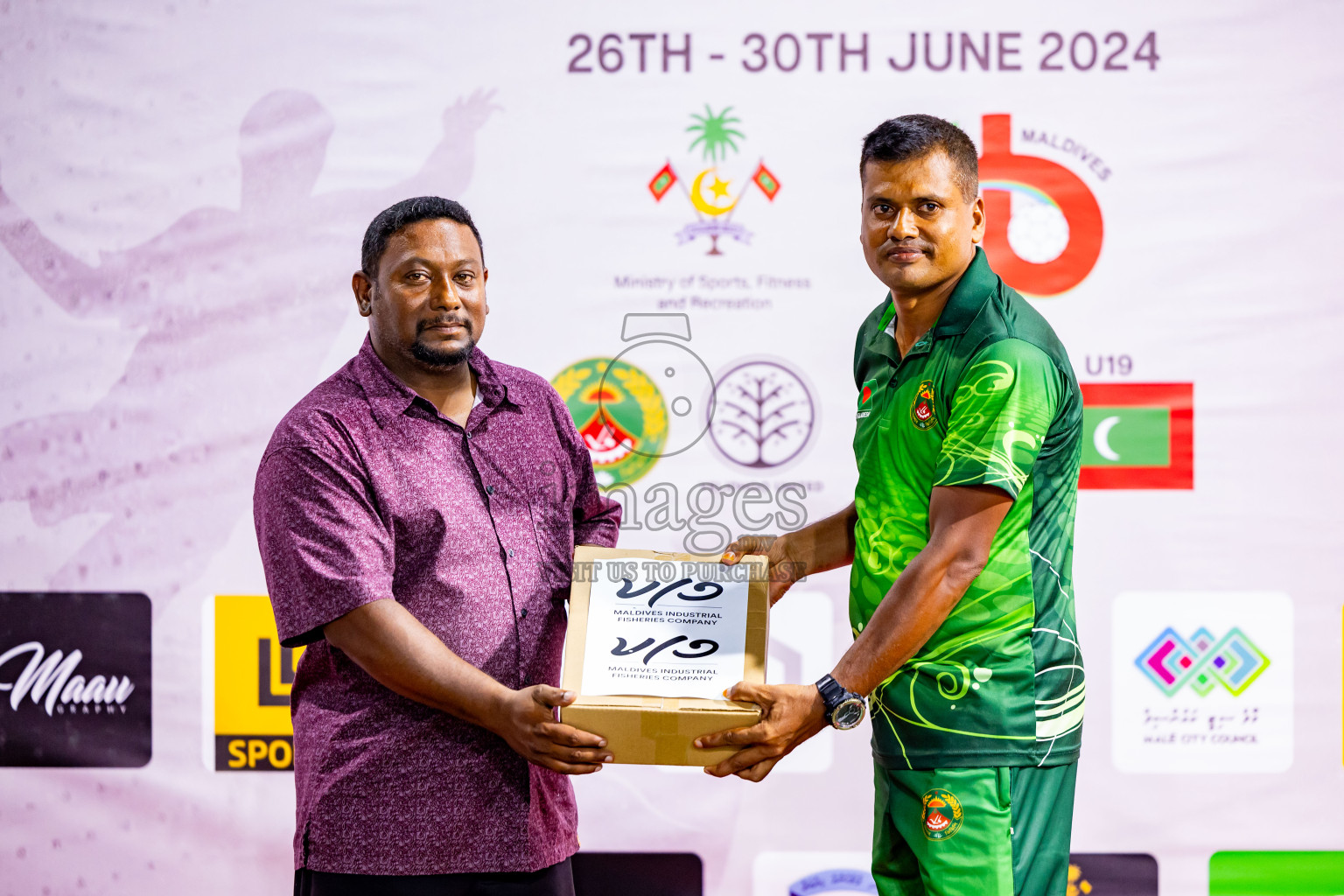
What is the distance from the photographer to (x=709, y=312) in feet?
9.59

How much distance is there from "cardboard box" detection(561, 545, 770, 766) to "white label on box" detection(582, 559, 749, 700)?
2cm

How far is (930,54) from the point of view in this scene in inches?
113

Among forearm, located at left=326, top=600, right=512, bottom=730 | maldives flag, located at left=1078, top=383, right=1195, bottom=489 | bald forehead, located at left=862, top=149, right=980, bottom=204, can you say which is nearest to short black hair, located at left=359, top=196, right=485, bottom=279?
forearm, located at left=326, top=600, right=512, bottom=730

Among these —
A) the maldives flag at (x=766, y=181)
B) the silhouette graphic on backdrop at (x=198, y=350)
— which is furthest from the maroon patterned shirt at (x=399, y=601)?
the maldives flag at (x=766, y=181)

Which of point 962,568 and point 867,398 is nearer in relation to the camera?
point 962,568

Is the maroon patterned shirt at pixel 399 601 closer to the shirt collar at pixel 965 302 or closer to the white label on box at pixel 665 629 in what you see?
the white label on box at pixel 665 629

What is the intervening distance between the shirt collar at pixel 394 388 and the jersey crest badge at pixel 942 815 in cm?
102

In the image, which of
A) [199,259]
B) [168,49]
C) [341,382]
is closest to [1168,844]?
[341,382]

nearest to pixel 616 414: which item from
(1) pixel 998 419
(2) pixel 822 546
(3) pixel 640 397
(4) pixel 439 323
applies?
(3) pixel 640 397

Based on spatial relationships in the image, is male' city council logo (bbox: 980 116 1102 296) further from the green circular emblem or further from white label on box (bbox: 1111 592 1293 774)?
the green circular emblem

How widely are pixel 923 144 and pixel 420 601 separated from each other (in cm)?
116

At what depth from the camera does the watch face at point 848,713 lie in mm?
1740

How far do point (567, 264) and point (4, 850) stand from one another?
236cm

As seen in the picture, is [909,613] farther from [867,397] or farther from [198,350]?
[198,350]
